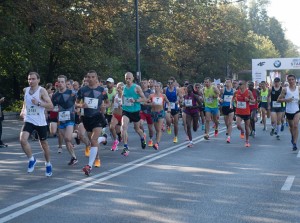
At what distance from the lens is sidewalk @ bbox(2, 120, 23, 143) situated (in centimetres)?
2106

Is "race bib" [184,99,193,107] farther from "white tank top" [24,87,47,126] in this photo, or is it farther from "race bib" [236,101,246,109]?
"white tank top" [24,87,47,126]

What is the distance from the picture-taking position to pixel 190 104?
17.5 meters

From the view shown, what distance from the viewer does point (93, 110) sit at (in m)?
11.7

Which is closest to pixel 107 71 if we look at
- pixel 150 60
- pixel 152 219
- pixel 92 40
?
pixel 92 40

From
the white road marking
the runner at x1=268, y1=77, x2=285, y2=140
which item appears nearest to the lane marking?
the white road marking

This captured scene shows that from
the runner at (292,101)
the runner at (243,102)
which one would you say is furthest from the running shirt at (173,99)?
the runner at (292,101)

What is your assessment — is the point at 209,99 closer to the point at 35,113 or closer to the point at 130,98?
the point at 130,98

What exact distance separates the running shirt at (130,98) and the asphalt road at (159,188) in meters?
1.03

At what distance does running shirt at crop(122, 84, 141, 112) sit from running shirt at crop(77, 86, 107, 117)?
2.87 meters

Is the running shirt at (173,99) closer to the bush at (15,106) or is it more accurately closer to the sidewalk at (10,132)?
the sidewalk at (10,132)

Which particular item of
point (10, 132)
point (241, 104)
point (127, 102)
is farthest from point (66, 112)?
point (10, 132)

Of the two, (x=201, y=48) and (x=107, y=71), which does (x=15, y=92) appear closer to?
(x=107, y=71)

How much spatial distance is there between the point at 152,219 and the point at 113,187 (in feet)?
8.09

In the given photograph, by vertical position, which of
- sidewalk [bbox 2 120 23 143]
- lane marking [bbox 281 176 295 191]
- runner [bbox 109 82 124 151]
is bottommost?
lane marking [bbox 281 176 295 191]
